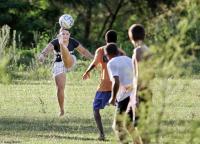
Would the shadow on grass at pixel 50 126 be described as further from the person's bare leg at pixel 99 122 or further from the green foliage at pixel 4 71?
the green foliage at pixel 4 71

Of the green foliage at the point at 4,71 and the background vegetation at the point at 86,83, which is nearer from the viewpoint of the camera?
the background vegetation at the point at 86,83

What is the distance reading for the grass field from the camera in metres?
11.9

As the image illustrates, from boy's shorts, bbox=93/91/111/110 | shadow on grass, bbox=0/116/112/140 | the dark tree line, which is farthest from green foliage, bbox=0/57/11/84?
the dark tree line

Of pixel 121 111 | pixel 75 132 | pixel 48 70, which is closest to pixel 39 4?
pixel 48 70

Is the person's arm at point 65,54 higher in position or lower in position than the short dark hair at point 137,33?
higher

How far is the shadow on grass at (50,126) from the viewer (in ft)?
46.2

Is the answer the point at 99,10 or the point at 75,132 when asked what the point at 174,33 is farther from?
the point at 99,10

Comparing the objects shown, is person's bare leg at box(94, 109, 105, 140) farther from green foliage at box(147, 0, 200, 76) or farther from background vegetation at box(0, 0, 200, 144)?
green foliage at box(147, 0, 200, 76)

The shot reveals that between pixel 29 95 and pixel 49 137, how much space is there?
21.9 ft

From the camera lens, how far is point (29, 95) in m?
19.9

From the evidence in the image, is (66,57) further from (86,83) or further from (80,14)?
(80,14)

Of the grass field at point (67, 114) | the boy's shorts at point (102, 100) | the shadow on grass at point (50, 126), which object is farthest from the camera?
the shadow on grass at point (50, 126)

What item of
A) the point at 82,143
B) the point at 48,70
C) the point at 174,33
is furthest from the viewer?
the point at 48,70

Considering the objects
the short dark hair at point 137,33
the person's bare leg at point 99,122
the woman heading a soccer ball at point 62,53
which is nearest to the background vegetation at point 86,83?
the person's bare leg at point 99,122
